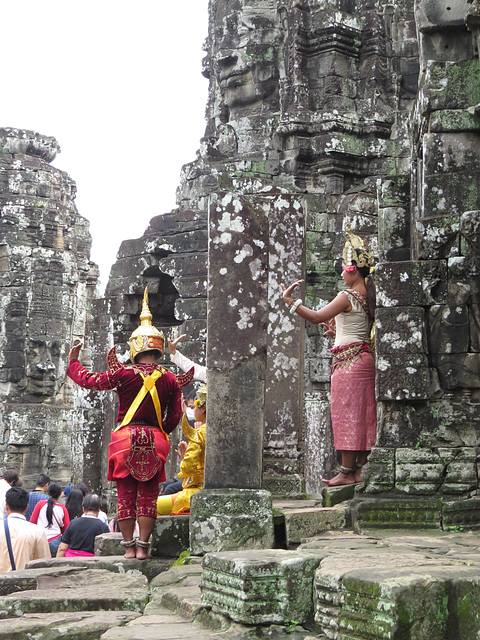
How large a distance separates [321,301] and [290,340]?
536cm

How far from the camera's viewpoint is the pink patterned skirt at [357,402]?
7.54 m

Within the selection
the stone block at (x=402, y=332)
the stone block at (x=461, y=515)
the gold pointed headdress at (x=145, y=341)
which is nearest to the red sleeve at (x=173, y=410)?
the gold pointed headdress at (x=145, y=341)

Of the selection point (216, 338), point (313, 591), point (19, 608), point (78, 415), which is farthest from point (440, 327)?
point (78, 415)

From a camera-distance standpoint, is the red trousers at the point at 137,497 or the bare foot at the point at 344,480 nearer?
the red trousers at the point at 137,497

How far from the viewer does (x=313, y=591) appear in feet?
15.1

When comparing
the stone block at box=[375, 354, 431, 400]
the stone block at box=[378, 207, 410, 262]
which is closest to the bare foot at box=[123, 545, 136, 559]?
the stone block at box=[375, 354, 431, 400]

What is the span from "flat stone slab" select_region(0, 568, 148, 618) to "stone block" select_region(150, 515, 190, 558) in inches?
24.3

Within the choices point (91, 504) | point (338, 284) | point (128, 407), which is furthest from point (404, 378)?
point (338, 284)

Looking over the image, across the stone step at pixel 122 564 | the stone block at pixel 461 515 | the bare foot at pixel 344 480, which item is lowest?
the stone step at pixel 122 564

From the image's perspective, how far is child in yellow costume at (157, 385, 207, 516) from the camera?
7.55 meters

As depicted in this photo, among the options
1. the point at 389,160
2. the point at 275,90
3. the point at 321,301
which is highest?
the point at 275,90

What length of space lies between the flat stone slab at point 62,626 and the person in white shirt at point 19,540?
2.54 meters

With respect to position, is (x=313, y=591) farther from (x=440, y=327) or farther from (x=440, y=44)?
(x=440, y=44)

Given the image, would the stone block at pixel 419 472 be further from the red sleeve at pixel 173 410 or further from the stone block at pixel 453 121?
the stone block at pixel 453 121
